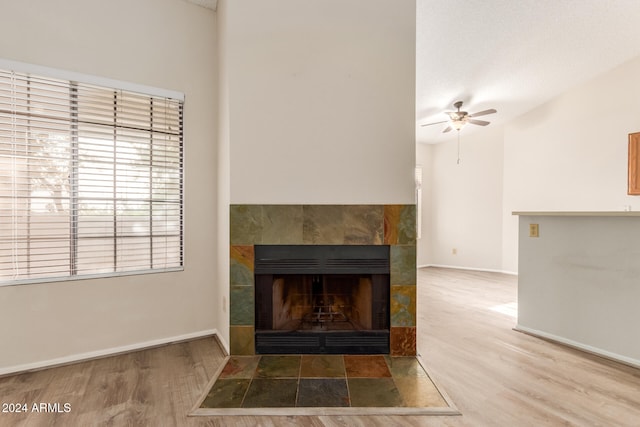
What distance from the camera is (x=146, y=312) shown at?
2.52 m

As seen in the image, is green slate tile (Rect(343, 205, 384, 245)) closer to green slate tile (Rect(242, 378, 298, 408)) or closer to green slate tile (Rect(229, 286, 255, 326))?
green slate tile (Rect(229, 286, 255, 326))

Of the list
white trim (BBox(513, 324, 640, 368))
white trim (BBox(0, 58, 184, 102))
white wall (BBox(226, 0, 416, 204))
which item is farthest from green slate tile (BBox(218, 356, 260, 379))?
white trim (BBox(513, 324, 640, 368))

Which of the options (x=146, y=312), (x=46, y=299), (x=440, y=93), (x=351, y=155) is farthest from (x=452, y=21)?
(x=46, y=299)

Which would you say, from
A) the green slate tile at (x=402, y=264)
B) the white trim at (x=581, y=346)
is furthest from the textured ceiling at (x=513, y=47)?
the white trim at (x=581, y=346)

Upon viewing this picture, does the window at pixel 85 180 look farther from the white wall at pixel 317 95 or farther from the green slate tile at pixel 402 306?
the green slate tile at pixel 402 306

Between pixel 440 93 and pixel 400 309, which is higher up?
pixel 440 93

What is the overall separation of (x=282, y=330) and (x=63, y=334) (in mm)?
1583

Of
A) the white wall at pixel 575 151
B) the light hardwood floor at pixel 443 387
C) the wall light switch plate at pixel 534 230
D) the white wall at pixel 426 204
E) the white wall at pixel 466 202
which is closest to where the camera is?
the light hardwood floor at pixel 443 387

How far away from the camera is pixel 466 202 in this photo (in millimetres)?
6348

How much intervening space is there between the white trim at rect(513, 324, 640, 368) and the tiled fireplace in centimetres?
131

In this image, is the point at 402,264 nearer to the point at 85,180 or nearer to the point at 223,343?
the point at 223,343

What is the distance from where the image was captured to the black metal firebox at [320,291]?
2354mm

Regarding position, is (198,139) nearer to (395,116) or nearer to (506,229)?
(395,116)

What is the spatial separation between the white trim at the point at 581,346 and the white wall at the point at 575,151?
2.96m
